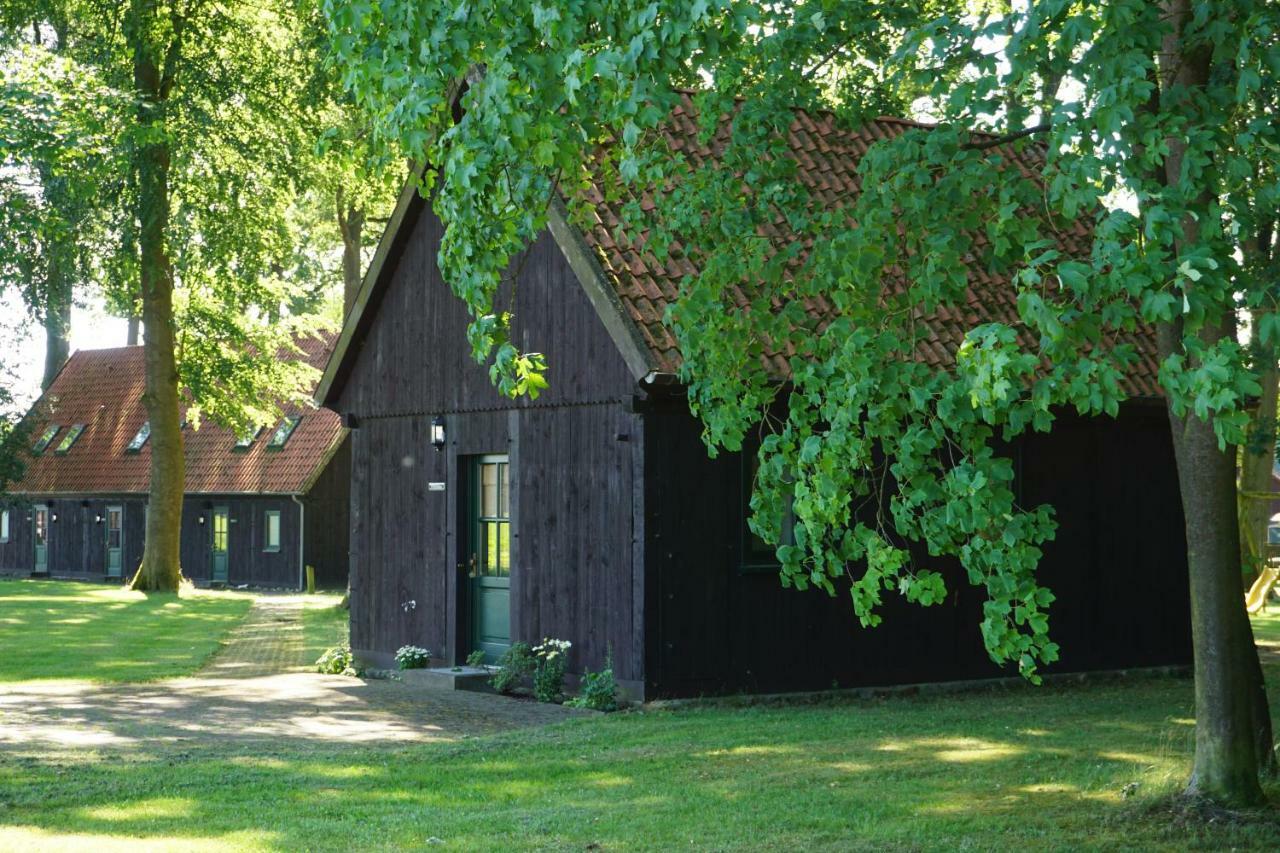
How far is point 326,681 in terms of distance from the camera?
732 inches

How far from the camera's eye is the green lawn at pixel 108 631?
20.2 m

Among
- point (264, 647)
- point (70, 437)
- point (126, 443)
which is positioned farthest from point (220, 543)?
point (264, 647)

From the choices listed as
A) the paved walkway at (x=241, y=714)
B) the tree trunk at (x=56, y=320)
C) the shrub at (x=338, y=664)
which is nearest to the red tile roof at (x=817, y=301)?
the paved walkway at (x=241, y=714)

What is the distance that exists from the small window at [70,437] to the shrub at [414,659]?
31.8 m

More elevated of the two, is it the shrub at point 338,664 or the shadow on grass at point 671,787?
the shrub at point 338,664

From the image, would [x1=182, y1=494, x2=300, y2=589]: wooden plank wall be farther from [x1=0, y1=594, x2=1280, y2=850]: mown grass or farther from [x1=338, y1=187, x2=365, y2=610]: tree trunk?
[x1=0, y1=594, x2=1280, y2=850]: mown grass

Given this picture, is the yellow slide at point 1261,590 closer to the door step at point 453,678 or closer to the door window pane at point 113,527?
the door step at point 453,678

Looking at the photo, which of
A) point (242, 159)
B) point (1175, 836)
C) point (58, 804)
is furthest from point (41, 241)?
point (1175, 836)

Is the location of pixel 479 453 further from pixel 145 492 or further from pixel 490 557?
pixel 145 492

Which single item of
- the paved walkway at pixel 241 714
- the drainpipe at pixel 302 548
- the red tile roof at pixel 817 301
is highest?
the red tile roof at pixel 817 301

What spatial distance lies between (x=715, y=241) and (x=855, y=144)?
865 cm

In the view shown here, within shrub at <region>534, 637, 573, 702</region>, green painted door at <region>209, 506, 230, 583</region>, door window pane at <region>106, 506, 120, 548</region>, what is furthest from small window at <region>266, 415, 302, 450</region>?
shrub at <region>534, 637, 573, 702</region>

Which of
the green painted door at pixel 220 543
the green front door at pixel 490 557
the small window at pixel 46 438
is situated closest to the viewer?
the green front door at pixel 490 557

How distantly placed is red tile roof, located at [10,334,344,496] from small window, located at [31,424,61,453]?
14 cm
